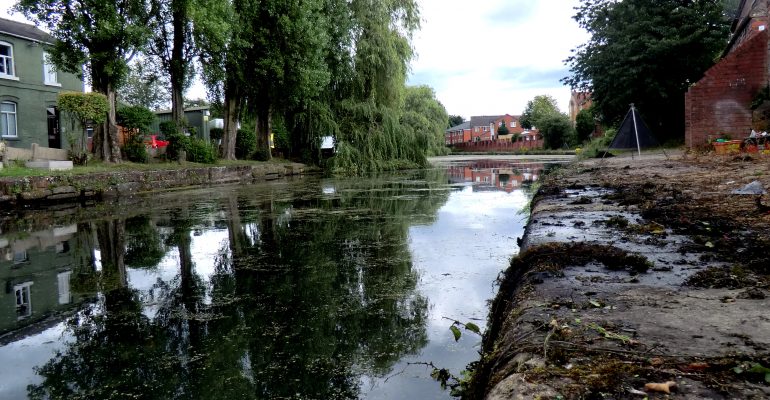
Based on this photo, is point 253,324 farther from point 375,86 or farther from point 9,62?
point 9,62

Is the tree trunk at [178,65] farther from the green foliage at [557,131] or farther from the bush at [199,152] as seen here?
the green foliage at [557,131]

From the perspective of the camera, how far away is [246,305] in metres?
3.57

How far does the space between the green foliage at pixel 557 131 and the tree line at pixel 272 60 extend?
31.5 m

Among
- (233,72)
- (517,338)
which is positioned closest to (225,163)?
(233,72)

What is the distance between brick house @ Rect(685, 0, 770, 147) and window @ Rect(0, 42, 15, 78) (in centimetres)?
2605

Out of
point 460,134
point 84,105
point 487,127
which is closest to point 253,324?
point 84,105

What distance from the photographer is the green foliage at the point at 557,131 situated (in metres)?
53.5

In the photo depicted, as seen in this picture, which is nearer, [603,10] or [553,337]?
[553,337]

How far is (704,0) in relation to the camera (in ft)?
67.7

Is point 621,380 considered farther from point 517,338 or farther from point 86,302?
point 86,302

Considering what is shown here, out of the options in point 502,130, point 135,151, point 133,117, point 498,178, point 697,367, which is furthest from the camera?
point 502,130

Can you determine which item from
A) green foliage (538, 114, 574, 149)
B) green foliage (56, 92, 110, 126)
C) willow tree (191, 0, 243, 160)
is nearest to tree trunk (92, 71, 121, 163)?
green foliage (56, 92, 110, 126)

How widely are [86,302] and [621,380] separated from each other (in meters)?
3.66

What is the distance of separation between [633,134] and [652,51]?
6505 mm
